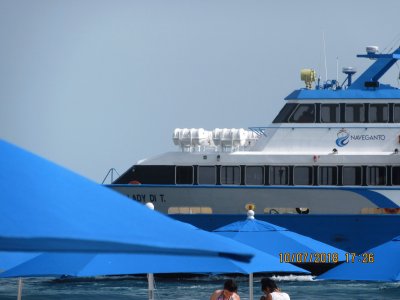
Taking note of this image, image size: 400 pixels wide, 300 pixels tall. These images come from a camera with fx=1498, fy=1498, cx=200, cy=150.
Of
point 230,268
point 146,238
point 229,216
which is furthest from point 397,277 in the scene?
point 229,216

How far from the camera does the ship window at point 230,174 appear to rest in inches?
1455

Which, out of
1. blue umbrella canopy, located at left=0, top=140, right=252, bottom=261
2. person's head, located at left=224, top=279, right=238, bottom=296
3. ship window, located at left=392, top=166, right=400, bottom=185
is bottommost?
person's head, located at left=224, top=279, right=238, bottom=296

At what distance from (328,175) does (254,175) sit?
183 cm

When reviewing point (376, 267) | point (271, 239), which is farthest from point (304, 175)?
point (376, 267)

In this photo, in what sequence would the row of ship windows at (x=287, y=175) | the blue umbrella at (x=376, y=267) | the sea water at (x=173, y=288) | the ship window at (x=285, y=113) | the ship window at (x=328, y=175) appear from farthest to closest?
the ship window at (x=285, y=113), the ship window at (x=328, y=175), the row of ship windows at (x=287, y=175), the sea water at (x=173, y=288), the blue umbrella at (x=376, y=267)

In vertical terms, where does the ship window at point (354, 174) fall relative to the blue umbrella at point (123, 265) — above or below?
above

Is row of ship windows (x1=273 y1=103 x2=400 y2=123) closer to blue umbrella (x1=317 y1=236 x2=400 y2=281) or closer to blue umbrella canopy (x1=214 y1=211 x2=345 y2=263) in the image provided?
blue umbrella canopy (x1=214 y1=211 x2=345 y2=263)

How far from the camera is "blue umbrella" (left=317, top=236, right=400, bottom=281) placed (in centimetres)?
1985

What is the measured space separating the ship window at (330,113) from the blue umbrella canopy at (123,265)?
19349 mm

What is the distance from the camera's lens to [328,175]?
36625 mm

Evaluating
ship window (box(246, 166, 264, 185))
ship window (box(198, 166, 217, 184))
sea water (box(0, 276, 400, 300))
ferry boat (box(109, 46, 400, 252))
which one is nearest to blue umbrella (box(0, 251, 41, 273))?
sea water (box(0, 276, 400, 300))

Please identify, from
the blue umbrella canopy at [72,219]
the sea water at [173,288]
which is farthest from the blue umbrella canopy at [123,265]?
the sea water at [173,288]

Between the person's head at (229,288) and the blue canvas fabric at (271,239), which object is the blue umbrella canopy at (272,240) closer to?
the blue canvas fabric at (271,239)

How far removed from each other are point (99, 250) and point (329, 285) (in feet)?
102
